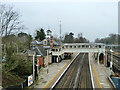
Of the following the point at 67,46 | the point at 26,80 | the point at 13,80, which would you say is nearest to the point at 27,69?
the point at 26,80

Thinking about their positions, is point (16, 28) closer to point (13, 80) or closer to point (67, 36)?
point (13, 80)

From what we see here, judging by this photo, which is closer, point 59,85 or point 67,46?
point 59,85

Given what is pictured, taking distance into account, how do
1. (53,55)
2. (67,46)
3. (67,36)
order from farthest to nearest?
(67,36)
(67,46)
(53,55)

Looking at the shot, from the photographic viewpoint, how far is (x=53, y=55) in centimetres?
3403

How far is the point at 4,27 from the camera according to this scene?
14.6 m

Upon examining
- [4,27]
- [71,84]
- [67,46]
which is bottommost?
[71,84]

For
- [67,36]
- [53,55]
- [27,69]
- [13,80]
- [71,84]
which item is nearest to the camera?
[13,80]

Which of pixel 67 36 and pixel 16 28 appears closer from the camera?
pixel 16 28

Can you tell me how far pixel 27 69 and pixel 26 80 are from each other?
5.07ft

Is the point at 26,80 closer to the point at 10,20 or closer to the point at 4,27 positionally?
the point at 4,27

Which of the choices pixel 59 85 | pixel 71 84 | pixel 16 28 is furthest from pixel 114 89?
pixel 16 28

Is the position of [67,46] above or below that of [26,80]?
above

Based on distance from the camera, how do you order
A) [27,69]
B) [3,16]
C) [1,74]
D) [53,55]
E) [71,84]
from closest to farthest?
[1,74] < [3,16] < [27,69] < [71,84] < [53,55]

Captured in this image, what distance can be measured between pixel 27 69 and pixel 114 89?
36.9ft
